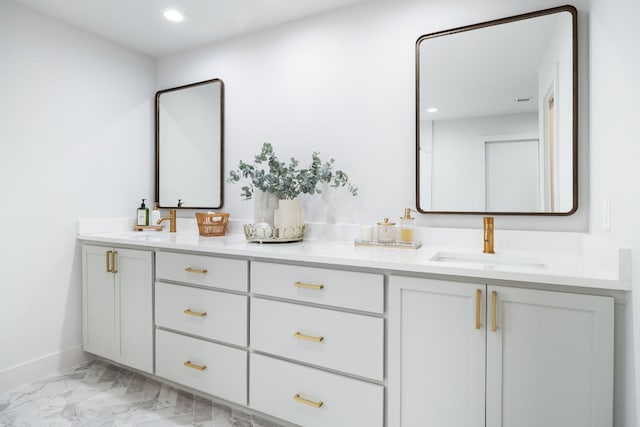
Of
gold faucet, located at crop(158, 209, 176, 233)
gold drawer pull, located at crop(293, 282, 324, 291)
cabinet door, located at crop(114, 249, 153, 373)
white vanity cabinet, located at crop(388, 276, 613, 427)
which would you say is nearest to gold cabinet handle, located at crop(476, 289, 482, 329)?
white vanity cabinet, located at crop(388, 276, 613, 427)

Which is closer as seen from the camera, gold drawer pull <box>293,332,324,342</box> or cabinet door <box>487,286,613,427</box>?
cabinet door <box>487,286,613,427</box>

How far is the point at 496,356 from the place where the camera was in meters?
1.27

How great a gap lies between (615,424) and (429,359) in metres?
0.59

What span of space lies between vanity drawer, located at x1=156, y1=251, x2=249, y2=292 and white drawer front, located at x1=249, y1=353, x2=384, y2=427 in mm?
371

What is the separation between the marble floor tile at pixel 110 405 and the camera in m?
1.85

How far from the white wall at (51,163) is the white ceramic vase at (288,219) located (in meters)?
1.41

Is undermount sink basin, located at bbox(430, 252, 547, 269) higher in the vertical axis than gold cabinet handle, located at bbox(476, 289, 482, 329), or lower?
higher

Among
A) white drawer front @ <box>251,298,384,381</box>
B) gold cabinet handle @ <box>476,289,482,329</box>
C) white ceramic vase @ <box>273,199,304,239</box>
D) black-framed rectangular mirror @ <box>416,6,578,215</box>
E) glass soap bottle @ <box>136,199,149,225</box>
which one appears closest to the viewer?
gold cabinet handle @ <box>476,289,482,329</box>

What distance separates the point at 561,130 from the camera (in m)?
1.69

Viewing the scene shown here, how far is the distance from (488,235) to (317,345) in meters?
0.93

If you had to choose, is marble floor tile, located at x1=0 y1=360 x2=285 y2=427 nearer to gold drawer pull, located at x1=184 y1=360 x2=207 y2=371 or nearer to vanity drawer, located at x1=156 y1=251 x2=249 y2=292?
→ gold drawer pull, located at x1=184 y1=360 x2=207 y2=371

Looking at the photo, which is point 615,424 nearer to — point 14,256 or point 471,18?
point 471,18

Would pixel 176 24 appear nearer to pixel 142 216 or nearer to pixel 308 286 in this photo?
pixel 142 216

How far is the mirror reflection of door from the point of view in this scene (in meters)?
1.77
